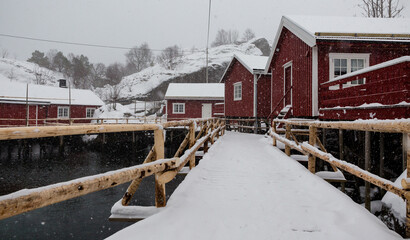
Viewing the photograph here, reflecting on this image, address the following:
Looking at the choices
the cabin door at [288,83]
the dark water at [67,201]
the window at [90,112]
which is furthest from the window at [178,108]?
the cabin door at [288,83]

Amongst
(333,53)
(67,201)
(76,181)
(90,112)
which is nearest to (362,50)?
(333,53)

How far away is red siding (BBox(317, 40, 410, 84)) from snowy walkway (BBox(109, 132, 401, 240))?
6729 millimetres

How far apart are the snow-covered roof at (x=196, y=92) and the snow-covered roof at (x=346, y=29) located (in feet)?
52.7

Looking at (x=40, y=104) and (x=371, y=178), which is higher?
(x=40, y=104)

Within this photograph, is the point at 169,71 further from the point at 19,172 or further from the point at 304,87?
the point at 304,87

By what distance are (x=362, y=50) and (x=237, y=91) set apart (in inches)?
399

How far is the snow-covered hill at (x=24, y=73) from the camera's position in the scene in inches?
2820

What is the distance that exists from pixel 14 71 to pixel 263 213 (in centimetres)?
9662

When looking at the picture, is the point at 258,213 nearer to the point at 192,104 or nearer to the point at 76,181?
the point at 76,181

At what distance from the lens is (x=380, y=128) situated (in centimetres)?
275

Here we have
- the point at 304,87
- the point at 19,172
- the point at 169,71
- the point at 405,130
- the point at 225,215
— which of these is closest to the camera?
the point at 405,130

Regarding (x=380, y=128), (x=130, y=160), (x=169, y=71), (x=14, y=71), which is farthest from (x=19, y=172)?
(x=14, y=71)

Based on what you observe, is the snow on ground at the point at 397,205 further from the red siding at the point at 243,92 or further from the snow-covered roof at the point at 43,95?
the snow-covered roof at the point at 43,95

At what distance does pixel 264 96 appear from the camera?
16.7m
